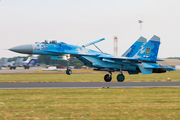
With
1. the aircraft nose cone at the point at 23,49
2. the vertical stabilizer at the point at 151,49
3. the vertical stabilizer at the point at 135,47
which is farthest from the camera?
the vertical stabilizer at the point at 135,47

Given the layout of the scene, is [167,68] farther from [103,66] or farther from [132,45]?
[103,66]

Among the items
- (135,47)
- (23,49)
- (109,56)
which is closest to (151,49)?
(135,47)

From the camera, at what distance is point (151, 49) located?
2509 cm

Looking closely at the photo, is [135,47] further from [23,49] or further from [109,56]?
[23,49]

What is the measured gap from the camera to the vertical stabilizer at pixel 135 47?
25750mm

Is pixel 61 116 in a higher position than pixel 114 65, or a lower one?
lower

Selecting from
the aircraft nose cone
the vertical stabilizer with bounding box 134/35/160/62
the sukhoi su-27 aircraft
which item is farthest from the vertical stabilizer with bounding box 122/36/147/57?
the aircraft nose cone

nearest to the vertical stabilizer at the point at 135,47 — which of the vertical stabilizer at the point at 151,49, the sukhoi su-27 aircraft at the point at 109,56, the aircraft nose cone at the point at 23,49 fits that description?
the sukhoi su-27 aircraft at the point at 109,56

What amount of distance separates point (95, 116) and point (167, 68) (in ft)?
64.1

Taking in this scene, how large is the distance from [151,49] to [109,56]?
14.7ft

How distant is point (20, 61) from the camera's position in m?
105

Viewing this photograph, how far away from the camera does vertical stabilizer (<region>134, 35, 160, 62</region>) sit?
25064 mm

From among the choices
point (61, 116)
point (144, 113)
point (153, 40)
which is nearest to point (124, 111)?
point (144, 113)

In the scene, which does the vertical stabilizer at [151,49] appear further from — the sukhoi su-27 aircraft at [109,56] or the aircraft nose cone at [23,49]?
the aircraft nose cone at [23,49]
